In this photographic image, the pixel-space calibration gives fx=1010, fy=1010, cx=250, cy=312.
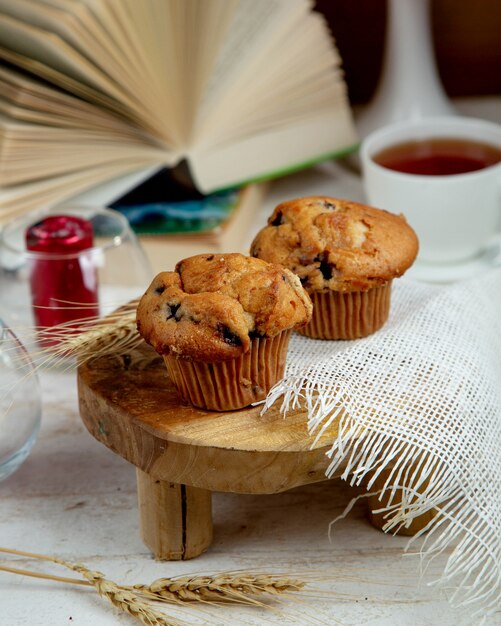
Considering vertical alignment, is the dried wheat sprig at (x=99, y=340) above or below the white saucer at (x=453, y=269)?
above

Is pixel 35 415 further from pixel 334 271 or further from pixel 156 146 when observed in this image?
pixel 156 146

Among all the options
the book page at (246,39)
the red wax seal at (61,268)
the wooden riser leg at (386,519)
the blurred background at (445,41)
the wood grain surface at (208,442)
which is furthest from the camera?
the blurred background at (445,41)

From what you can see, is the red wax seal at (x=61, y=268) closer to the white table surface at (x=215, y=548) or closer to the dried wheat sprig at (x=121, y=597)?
the white table surface at (x=215, y=548)

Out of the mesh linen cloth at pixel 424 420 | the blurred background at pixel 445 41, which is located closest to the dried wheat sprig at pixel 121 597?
the mesh linen cloth at pixel 424 420

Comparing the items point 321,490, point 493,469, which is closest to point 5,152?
point 321,490

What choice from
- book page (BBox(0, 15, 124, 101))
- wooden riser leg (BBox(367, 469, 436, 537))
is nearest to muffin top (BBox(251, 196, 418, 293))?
wooden riser leg (BBox(367, 469, 436, 537))

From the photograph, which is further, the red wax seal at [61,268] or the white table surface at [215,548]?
the red wax seal at [61,268]

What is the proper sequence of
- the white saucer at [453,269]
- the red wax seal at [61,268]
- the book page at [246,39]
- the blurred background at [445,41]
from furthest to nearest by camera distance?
the blurred background at [445,41], the book page at [246,39], the white saucer at [453,269], the red wax seal at [61,268]
